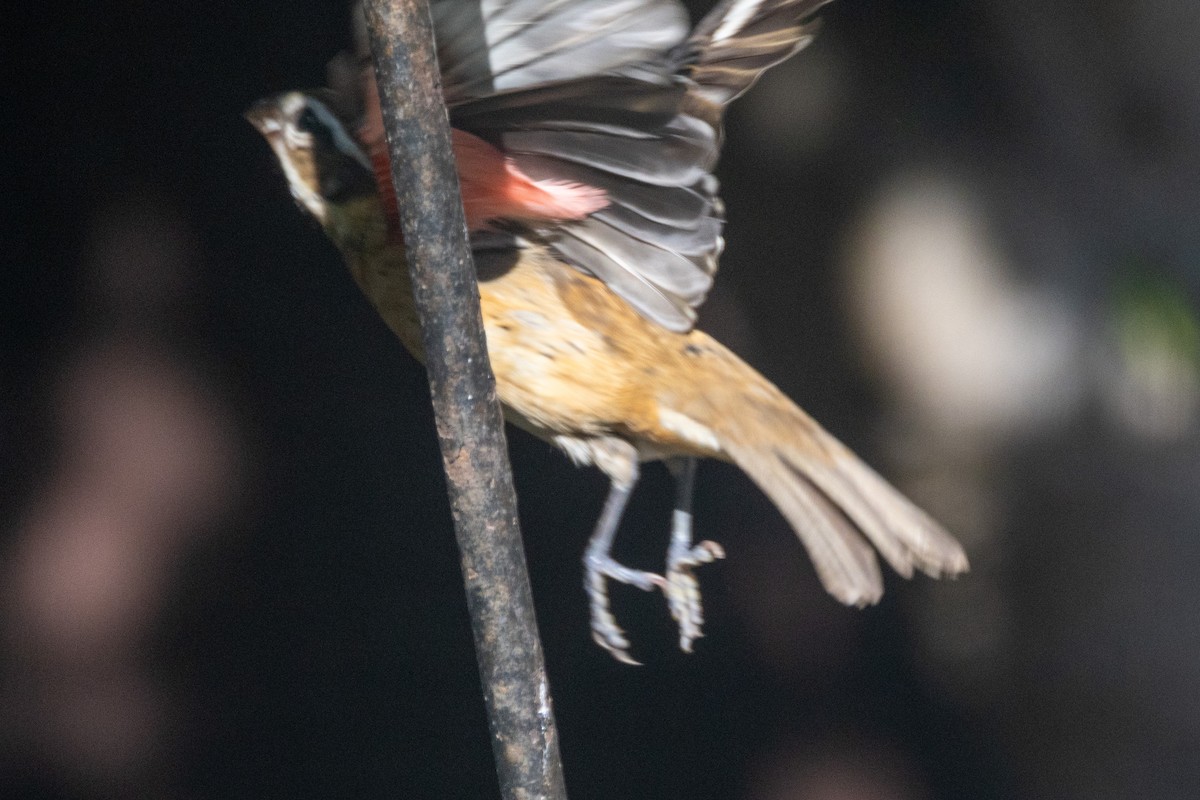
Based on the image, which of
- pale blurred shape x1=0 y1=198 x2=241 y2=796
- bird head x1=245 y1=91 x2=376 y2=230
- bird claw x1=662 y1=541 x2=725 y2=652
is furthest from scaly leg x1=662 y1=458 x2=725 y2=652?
pale blurred shape x1=0 y1=198 x2=241 y2=796

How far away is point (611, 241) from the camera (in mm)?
1016

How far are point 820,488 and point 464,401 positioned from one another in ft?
1.42

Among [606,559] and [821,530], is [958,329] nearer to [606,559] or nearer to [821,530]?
[821,530]

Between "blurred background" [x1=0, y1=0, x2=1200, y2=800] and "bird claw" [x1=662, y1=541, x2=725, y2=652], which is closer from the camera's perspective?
"bird claw" [x1=662, y1=541, x2=725, y2=652]

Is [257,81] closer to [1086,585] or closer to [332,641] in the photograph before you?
[332,641]

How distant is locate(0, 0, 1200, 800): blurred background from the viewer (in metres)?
1.20

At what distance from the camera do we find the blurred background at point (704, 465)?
1.20 metres

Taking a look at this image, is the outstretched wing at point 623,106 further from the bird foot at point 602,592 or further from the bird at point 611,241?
the bird foot at point 602,592

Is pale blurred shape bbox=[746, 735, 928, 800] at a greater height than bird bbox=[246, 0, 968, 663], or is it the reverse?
bird bbox=[246, 0, 968, 663]

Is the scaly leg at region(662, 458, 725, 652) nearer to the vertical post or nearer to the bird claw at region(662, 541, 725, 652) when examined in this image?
the bird claw at region(662, 541, 725, 652)

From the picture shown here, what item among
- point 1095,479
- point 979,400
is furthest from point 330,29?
point 1095,479

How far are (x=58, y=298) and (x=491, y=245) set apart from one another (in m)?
0.50

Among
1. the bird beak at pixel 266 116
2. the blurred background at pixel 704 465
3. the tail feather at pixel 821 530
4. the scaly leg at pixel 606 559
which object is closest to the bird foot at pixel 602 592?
the scaly leg at pixel 606 559

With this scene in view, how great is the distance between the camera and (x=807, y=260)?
4.52 ft
